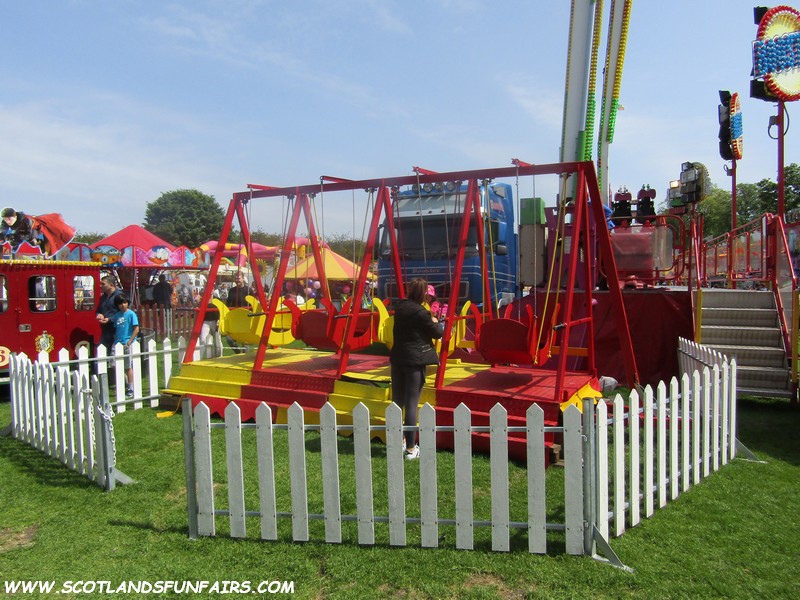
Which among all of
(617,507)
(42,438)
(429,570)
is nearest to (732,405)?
(617,507)

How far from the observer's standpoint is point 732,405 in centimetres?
572

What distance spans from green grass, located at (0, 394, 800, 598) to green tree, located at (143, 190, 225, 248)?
6822cm

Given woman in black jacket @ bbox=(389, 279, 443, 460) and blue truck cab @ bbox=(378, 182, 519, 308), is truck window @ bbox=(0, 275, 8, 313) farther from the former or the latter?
blue truck cab @ bbox=(378, 182, 519, 308)

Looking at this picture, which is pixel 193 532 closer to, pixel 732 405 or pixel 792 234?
pixel 732 405

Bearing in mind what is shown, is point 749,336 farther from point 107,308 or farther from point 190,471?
point 107,308

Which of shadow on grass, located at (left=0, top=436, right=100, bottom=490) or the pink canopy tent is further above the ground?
the pink canopy tent

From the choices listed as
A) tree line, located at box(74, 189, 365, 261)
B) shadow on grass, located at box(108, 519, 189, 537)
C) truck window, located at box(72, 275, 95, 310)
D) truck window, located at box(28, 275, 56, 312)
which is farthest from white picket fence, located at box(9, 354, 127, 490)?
tree line, located at box(74, 189, 365, 261)

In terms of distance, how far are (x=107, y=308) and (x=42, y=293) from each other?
1.27 meters

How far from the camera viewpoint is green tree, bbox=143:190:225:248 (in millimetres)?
70688

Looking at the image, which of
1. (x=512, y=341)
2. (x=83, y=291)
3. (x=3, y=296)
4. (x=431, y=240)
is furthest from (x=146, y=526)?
(x=431, y=240)

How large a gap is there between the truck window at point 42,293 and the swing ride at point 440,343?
2.88 m

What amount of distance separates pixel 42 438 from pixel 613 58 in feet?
40.2

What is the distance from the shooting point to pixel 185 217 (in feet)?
237

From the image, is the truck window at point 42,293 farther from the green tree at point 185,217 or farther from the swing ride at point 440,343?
the green tree at point 185,217
